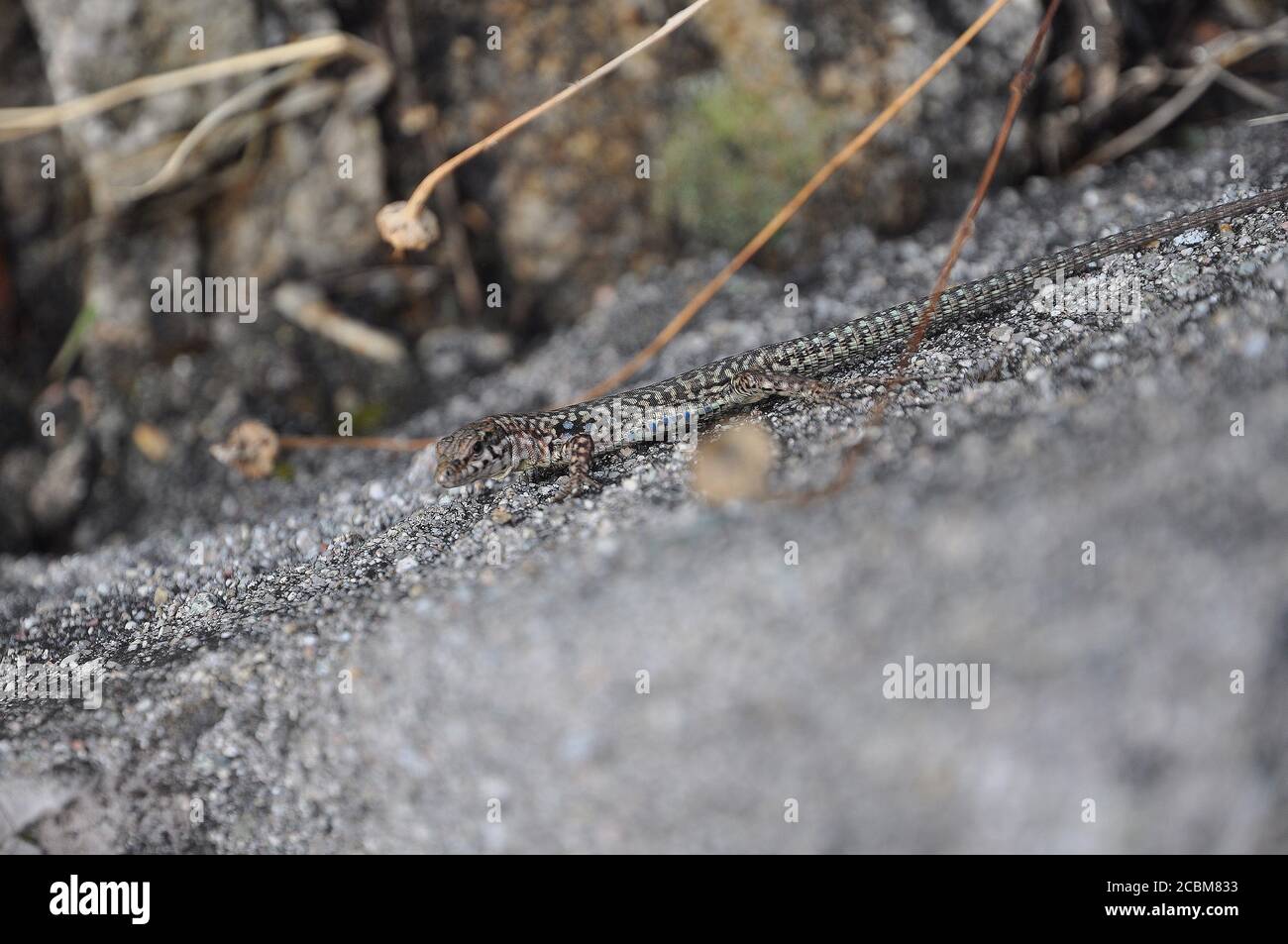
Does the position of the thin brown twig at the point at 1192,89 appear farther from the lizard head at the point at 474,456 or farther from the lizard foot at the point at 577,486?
the lizard head at the point at 474,456

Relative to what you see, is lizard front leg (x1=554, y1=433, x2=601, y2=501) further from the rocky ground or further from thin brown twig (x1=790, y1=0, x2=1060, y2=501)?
thin brown twig (x1=790, y1=0, x2=1060, y2=501)

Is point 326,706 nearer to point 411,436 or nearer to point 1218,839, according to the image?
point 411,436

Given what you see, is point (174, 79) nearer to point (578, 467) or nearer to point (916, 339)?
point (578, 467)

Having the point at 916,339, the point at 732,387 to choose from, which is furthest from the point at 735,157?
the point at 916,339

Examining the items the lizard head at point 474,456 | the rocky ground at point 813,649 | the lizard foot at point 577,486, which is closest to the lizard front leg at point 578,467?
the lizard foot at point 577,486

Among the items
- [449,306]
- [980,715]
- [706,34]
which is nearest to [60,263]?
[449,306]

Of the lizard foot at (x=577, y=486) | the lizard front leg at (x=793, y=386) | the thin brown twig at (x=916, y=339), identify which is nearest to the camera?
the thin brown twig at (x=916, y=339)

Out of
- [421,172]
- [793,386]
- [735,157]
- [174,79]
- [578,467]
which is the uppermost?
[174,79]
